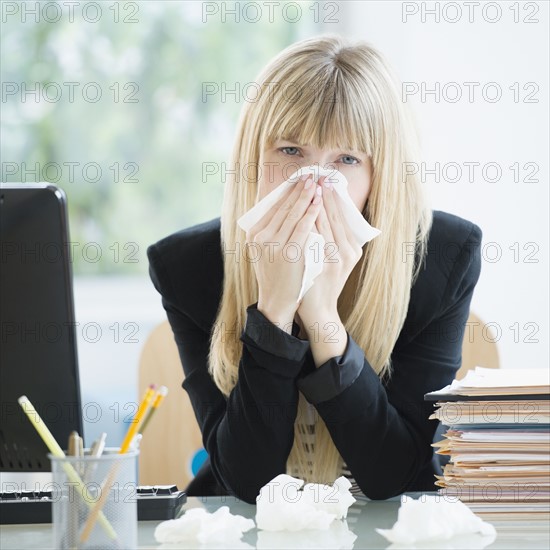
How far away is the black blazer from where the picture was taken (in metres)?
1.15

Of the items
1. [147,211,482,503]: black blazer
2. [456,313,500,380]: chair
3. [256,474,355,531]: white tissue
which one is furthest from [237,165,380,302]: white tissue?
[456,313,500,380]: chair

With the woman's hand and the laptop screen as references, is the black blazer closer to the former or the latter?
the woman's hand

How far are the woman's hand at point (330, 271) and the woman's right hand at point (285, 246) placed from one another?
0.07ft

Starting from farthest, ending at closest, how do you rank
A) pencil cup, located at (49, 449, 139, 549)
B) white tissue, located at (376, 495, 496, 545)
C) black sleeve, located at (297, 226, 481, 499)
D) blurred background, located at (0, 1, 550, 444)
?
blurred background, located at (0, 1, 550, 444), black sleeve, located at (297, 226, 481, 499), white tissue, located at (376, 495, 496, 545), pencil cup, located at (49, 449, 139, 549)

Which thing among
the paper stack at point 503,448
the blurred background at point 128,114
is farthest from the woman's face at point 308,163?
the blurred background at point 128,114

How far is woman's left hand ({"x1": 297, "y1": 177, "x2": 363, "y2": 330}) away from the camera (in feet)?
4.00

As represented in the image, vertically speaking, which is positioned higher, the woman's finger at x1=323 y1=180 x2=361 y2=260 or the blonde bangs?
the blonde bangs

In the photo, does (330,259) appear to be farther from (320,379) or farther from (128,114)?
(128,114)

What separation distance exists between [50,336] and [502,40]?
4.88ft

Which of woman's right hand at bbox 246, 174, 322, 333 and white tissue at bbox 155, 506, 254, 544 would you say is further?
woman's right hand at bbox 246, 174, 322, 333

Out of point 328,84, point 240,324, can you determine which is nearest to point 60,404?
point 240,324

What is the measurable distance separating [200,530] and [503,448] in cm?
35

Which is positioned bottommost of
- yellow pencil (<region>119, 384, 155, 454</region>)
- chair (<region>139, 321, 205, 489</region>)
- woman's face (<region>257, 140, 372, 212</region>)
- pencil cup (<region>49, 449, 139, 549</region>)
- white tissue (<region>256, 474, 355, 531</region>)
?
chair (<region>139, 321, 205, 489</region>)

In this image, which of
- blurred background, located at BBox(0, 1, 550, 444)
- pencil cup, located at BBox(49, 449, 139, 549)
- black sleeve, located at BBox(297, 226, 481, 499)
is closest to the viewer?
pencil cup, located at BBox(49, 449, 139, 549)
